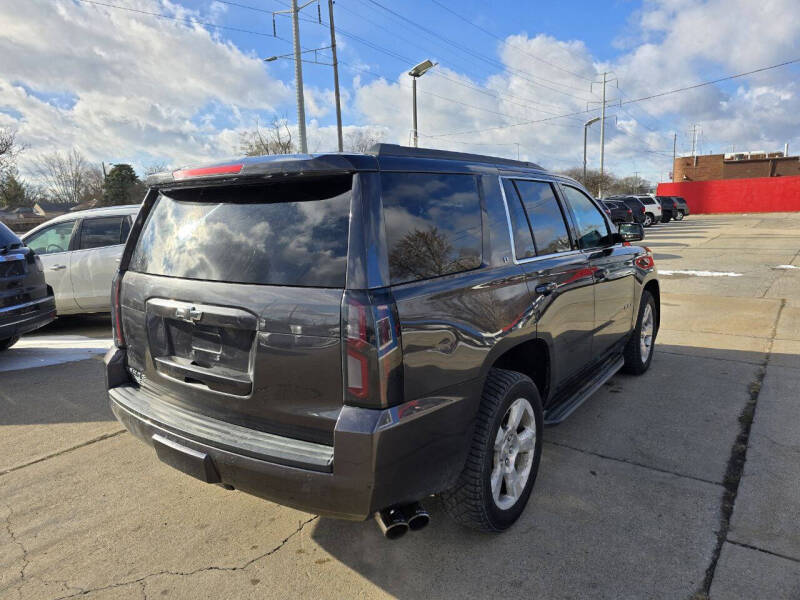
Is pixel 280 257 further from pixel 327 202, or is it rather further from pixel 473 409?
pixel 473 409

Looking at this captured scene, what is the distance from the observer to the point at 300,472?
2.10 m

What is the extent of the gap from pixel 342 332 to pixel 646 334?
4.13 m

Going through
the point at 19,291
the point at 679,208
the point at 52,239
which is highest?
the point at 679,208

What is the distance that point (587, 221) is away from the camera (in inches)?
162

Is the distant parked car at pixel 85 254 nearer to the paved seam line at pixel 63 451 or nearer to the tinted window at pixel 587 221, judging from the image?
the paved seam line at pixel 63 451

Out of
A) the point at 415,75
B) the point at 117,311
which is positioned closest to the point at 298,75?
the point at 415,75

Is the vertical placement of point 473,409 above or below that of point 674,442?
above

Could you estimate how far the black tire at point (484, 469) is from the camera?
2479 millimetres

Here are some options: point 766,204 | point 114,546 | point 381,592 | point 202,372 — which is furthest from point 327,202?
point 766,204

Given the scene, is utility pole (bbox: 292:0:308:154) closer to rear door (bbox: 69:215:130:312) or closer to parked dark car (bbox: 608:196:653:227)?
rear door (bbox: 69:215:130:312)

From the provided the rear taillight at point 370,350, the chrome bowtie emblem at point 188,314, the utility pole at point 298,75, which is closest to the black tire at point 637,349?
the rear taillight at point 370,350

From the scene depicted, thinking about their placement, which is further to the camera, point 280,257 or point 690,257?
point 690,257

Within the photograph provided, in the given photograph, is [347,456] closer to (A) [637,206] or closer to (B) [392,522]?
(B) [392,522]

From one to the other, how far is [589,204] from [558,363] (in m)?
1.66
